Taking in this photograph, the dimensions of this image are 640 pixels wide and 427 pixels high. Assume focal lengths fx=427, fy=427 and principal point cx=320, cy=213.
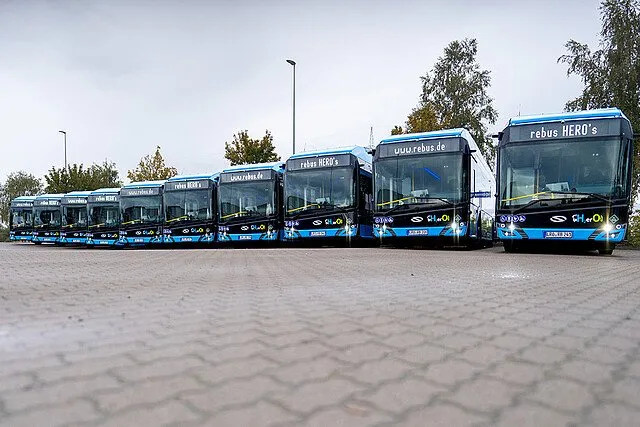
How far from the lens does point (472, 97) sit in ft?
108

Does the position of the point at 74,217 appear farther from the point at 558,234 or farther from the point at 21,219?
the point at 558,234

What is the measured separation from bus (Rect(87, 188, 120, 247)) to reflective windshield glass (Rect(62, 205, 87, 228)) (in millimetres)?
2143

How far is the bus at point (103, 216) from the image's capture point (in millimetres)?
24188

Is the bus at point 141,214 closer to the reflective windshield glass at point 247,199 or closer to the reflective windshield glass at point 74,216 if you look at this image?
the reflective windshield glass at point 247,199

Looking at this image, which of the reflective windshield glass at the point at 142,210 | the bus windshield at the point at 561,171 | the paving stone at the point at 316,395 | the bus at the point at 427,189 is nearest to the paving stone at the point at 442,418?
the paving stone at the point at 316,395

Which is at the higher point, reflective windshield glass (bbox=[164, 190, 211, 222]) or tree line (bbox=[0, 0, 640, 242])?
tree line (bbox=[0, 0, 640, 242])

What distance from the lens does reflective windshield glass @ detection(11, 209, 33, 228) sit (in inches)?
1193

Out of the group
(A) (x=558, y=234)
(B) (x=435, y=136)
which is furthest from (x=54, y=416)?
(B) (x=435, y=136)

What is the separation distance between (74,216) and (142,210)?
28.0ft

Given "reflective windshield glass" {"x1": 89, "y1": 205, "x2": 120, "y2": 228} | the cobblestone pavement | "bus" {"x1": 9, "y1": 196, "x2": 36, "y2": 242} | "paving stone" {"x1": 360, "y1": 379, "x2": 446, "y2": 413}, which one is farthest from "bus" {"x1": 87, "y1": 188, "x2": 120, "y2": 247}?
"paving stone" {"x1": 360, "y1": 379, "x2": 446, "y2": 413}

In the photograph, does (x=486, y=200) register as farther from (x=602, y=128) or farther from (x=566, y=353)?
(x=566, y=353)

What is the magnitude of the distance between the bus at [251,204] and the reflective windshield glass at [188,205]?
4.22ft

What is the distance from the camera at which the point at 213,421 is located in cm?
168

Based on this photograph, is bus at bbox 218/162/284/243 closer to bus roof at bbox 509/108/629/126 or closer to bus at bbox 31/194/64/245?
bus roof at bbox 509/108/629/126
